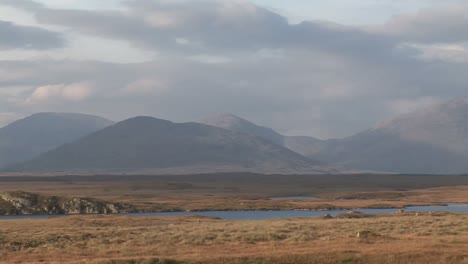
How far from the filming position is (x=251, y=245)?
4959 centimetres

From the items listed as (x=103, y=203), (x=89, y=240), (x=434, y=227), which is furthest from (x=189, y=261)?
(x=103, y=203)

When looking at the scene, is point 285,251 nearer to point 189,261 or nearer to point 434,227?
point 189,261

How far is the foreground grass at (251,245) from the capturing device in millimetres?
39312

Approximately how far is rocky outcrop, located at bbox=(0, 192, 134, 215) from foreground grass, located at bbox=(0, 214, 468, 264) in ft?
231

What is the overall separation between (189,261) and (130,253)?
8771 mm

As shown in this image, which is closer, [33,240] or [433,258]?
[433,258]

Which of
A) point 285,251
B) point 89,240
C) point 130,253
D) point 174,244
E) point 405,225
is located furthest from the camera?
point 405,225

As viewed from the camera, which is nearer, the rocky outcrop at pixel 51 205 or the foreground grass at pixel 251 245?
the foreground grass at pixel 251 245

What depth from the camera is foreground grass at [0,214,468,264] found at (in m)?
39.3

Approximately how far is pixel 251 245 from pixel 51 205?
95.6 meters

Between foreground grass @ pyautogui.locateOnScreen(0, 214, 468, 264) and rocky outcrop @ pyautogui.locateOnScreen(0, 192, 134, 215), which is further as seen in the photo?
rocky outcrop @ pyautogui.locateOnScreen(0, 192, 134, 215)

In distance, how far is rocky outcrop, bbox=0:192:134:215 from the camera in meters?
135

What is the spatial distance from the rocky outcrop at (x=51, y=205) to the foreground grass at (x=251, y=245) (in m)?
70.3

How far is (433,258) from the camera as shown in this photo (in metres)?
38.3
